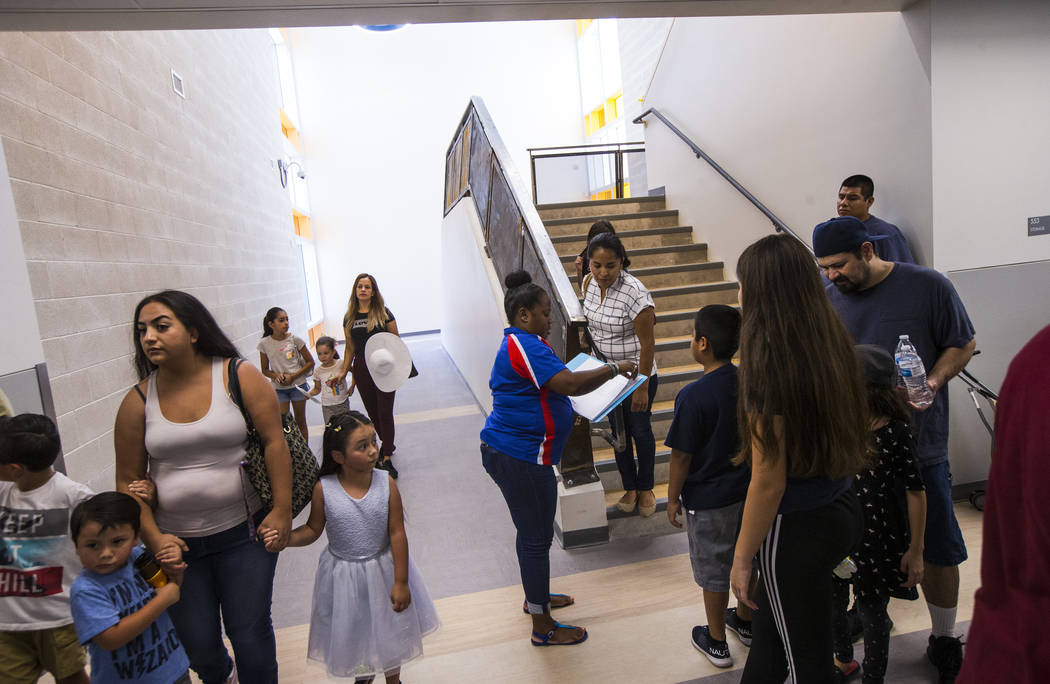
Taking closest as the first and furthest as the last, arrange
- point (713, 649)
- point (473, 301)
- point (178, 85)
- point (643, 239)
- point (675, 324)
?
point (713, 649) → point (675, 324) → point (178, 85) → point (643, 239) → point (473, 301)

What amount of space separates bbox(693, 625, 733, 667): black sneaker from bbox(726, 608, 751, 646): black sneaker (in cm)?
9

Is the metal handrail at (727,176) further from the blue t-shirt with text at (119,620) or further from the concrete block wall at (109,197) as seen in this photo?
the concrete block wall at (109,197)

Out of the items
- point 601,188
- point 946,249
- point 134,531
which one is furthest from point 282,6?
point 601,188

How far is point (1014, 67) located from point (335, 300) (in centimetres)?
1423

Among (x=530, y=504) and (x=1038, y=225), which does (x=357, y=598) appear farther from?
(x=1038, y=225)

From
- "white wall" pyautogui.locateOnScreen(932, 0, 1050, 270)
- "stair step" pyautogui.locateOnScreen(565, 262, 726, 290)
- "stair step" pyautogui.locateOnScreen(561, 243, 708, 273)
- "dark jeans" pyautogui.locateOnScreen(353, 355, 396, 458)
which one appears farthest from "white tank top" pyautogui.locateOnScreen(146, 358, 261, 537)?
"stair step" pyautogui.locateOnScreen(561, 243, 708, 273)

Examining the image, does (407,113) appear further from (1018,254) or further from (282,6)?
(1018,254)

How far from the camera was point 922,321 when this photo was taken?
2.24 meters

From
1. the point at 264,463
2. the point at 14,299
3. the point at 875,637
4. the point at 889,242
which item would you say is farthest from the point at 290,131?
the point at 875,637

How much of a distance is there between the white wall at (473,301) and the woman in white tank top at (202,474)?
3.17 meters

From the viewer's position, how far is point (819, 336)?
140 centimetres

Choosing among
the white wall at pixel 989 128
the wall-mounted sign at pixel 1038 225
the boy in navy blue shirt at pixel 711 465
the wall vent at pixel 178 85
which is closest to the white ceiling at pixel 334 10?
the white wall at pixel 989 128

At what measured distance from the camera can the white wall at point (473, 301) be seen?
5652 millimetres

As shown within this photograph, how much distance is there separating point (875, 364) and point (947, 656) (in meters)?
1.25
